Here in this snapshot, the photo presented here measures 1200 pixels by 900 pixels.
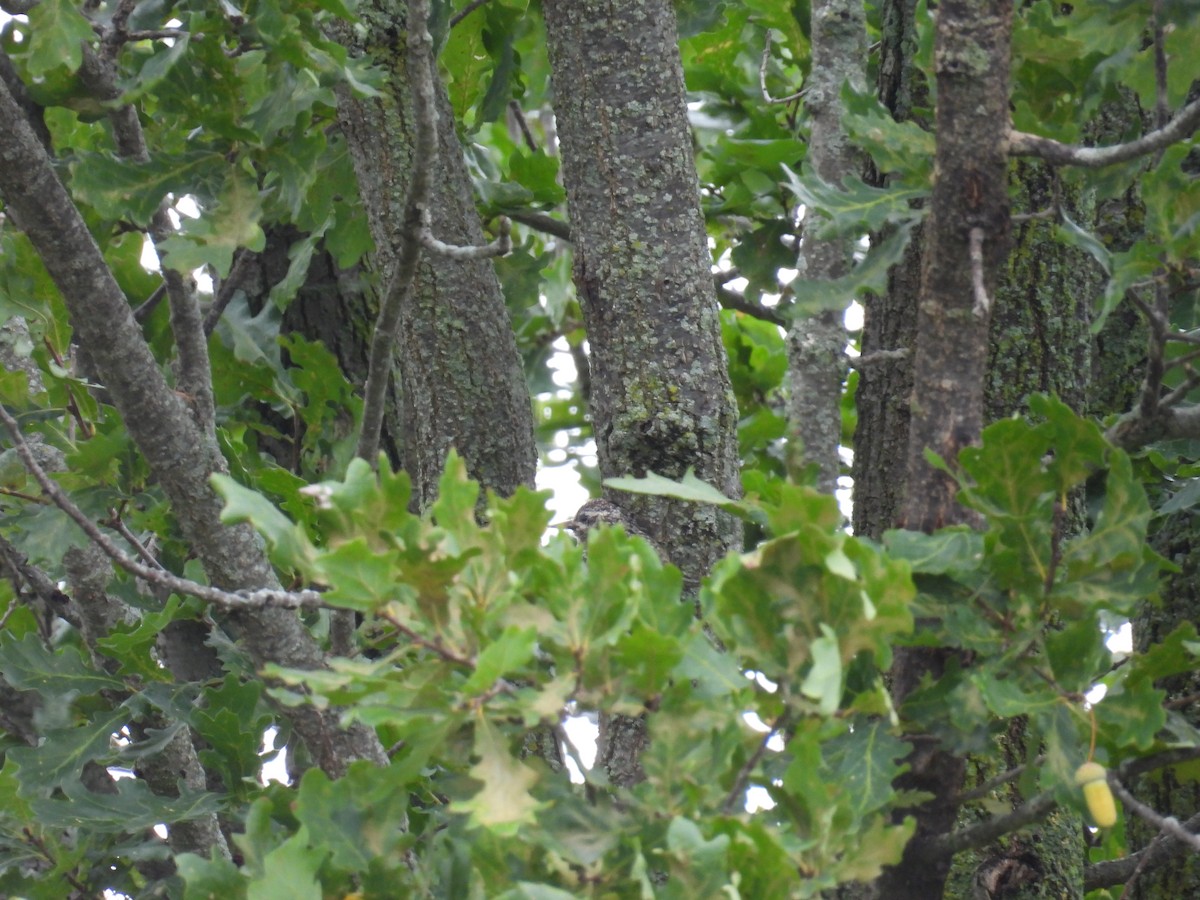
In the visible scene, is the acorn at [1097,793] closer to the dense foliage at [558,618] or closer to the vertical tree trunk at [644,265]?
the dense foliage at [558,618]

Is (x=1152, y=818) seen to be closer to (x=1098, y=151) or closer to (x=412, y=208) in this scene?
(x=1098, y=151)

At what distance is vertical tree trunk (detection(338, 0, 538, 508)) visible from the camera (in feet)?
6.95

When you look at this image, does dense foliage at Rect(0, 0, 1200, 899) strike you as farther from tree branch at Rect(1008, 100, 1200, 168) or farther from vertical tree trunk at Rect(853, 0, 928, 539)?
vertical tree trunk at Rect(853, 0, 928, 539)

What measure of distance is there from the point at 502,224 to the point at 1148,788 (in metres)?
1.70

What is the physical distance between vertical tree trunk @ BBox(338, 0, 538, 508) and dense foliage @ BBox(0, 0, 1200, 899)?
8 cm

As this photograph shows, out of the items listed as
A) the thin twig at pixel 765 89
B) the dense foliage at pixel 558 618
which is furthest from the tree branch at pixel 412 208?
the thin twig at pixel 765 89

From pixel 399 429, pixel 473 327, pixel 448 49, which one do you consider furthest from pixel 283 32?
pixel 399 429

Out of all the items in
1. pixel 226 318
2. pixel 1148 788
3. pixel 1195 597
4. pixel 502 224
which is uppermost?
pixel 502 224

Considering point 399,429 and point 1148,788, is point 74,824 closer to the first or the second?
point 399,429

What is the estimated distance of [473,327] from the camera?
215 centimetres

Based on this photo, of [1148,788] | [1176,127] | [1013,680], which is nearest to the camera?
[1013,680]

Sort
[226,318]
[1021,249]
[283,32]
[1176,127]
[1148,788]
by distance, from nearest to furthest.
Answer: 1. [1176,127]
2. [283,32]
3. [1021,249]
4. [1148,788]
5. [226,318]

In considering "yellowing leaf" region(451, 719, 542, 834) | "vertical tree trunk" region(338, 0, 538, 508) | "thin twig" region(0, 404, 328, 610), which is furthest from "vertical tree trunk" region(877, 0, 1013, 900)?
"vertical tree trunk" region(338, 0, 538, 508)

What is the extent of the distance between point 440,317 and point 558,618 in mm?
1211
